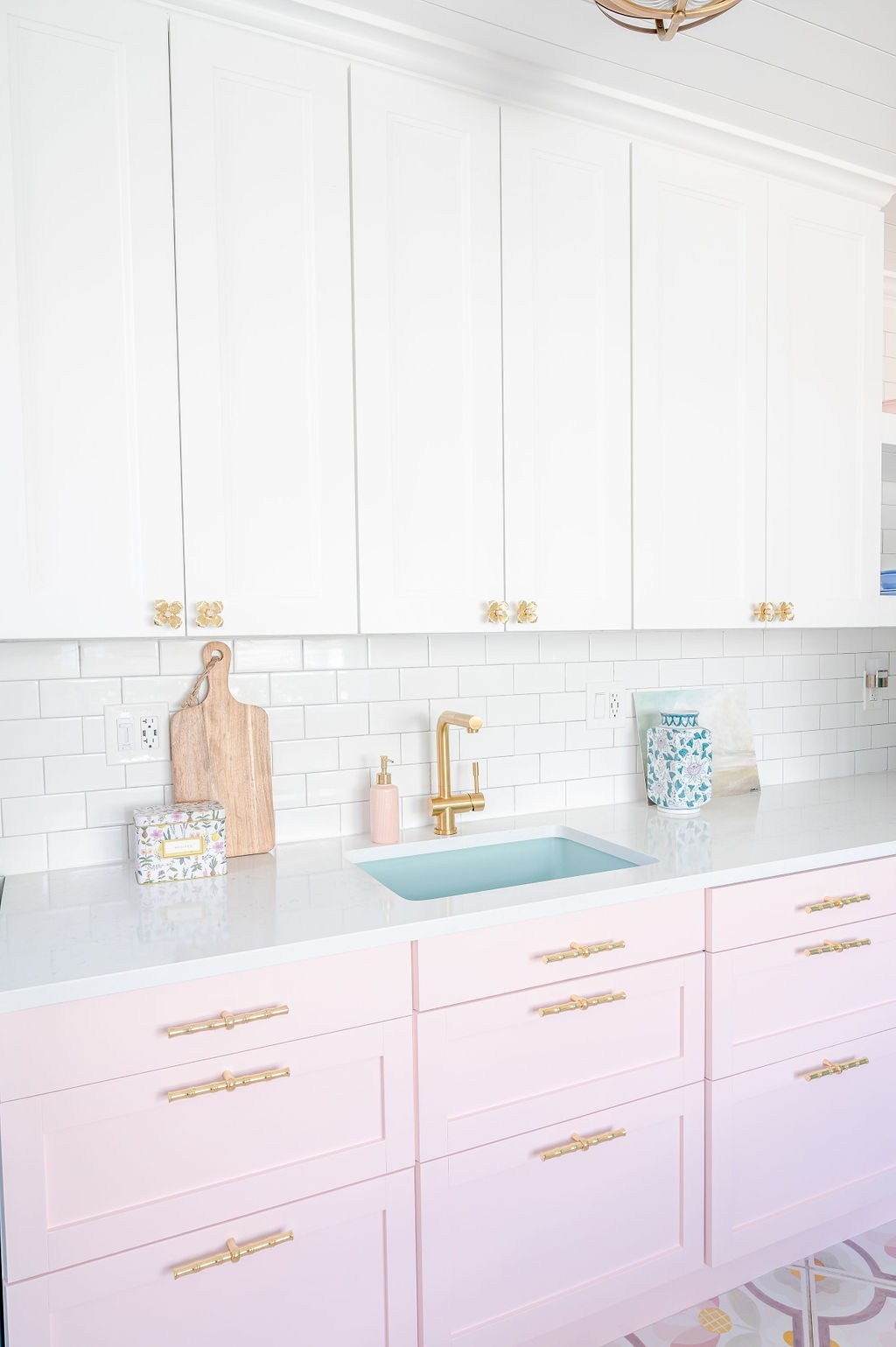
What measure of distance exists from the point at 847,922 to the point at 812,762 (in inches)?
37.8

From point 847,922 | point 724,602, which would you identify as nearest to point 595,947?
point 847,922

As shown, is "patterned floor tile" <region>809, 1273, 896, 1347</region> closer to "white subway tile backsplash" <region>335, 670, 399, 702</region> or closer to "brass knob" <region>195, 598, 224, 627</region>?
"white subway tile backsplash" <region>335, 670, 399, 702</region>

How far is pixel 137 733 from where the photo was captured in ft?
6.10

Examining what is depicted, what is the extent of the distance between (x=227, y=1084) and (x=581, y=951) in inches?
26.4

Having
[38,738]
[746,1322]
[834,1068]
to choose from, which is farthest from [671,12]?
[746,1322]

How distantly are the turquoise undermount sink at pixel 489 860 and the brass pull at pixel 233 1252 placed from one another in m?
0.72

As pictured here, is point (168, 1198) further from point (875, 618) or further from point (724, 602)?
point (875, 618)

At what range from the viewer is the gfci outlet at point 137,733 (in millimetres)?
1840

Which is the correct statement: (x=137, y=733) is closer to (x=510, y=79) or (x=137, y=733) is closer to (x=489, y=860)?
(x=489, y=860)

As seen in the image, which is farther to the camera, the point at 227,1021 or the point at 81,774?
the point at 81,774

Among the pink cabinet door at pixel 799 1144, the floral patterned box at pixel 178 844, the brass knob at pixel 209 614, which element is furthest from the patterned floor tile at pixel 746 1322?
the brass knob at pixel 209 614

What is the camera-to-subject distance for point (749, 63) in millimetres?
1844

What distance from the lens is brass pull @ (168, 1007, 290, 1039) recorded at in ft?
4.29

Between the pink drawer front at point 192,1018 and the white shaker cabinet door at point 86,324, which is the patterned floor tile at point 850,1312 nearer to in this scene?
the pink drawer front at point 192,1018
